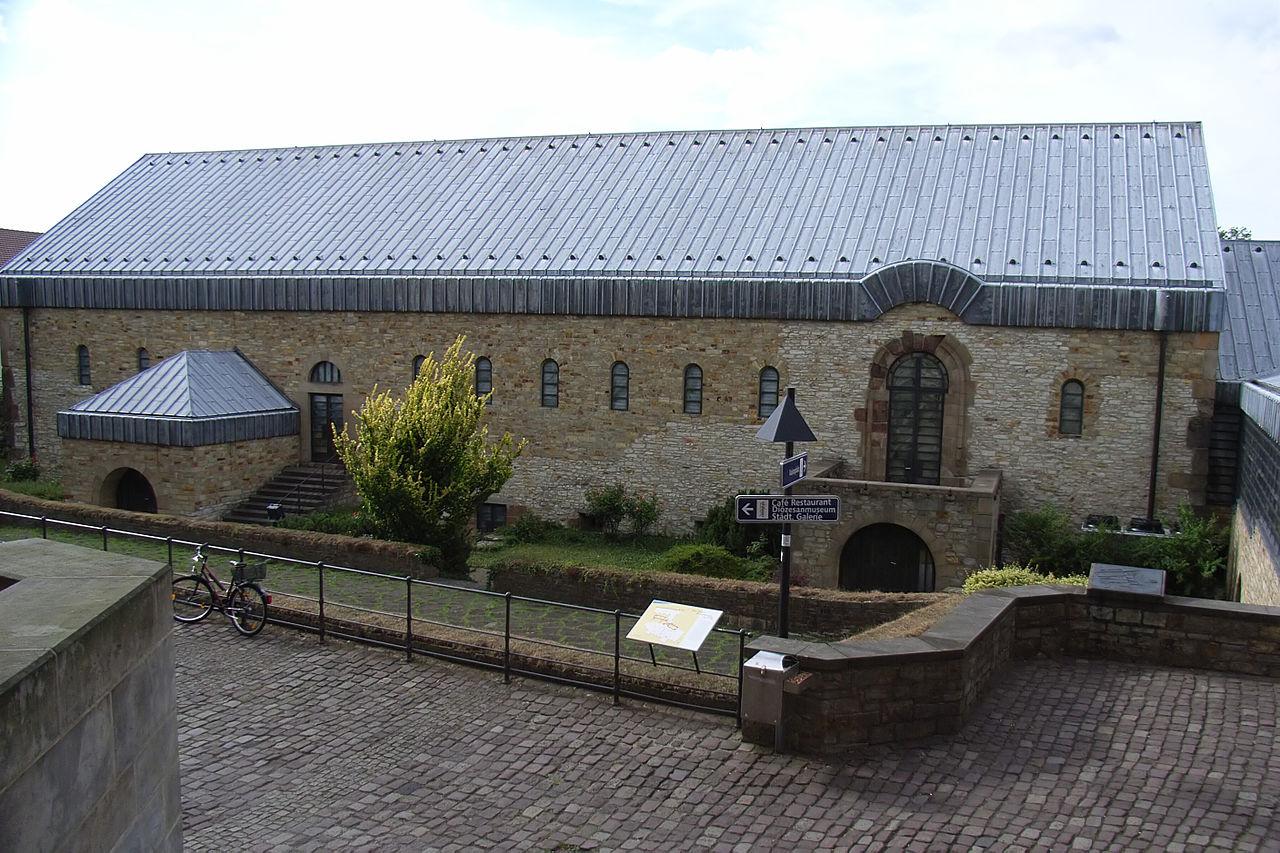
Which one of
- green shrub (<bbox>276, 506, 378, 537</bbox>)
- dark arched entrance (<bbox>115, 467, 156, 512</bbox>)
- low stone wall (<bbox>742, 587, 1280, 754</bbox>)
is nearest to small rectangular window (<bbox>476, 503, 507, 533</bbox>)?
green shrub (<bbox>276, 506, 378, 537</bbox>)

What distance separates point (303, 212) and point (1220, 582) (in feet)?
77.5

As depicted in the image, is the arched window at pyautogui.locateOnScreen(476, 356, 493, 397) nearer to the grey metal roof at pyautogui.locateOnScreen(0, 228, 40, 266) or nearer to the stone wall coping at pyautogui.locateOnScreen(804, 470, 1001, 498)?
the stone wall coping at pyautogui.locateOnScreen(804, 470, 1001, 498)

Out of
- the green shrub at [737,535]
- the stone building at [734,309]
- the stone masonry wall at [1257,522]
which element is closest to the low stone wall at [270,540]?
the stone building at [734,309]

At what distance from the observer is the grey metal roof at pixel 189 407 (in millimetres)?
22797

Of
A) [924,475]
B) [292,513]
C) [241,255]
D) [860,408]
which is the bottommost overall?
[292,513]

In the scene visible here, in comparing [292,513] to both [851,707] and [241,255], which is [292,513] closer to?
[241,255]

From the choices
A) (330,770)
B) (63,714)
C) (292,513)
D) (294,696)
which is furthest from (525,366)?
(63,714)

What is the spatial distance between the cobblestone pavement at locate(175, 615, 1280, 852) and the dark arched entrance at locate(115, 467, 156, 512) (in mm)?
14699

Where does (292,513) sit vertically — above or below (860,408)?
below

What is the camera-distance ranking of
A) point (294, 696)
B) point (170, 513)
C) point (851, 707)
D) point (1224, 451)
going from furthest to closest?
point (170, 513)
point (1224, 451)
point (294, 696)
point (851, 707)

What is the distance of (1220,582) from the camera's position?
58.1ft

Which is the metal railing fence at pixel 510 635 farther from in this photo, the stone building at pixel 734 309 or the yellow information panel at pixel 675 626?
the stone building at pixel 734 309

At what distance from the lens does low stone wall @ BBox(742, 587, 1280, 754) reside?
28.1 feet

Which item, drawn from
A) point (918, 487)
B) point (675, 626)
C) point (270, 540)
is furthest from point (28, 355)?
point (675, 626)
